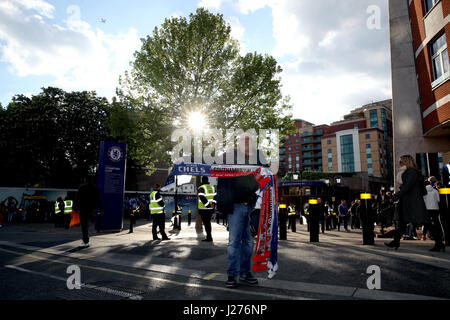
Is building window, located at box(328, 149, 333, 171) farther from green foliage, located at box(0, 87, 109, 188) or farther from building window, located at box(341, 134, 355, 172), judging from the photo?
green foliage, located at box(0, 87, 109, 188)

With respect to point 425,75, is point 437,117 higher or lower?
lower

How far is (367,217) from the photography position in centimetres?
725

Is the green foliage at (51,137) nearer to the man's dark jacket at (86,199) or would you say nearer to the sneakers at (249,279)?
the man's dark jacket at (86,199)

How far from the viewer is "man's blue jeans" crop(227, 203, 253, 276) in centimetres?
384

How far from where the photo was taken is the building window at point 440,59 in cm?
1084

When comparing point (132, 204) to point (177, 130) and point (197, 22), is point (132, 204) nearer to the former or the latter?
point (177, 130)

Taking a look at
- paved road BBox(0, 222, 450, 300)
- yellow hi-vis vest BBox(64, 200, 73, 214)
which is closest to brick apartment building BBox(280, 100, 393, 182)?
yellow hi-vis vest BBox(64, 200, 73, 214)

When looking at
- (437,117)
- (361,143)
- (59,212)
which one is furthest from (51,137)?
(361,143)

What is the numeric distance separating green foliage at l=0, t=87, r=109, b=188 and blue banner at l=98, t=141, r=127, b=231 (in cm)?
1518

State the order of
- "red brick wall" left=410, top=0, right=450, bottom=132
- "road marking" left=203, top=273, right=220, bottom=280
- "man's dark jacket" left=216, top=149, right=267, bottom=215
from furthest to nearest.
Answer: "red brick wall" left=410, top=0, right=450, bottom=132 < "road marking" left=203, top=273, right=220, bottom=280 < "man's dark jacket" left=216, top=149, right=267, bottom=215

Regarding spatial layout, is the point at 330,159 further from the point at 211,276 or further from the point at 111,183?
the point at 211,276

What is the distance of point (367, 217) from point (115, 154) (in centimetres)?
1176
